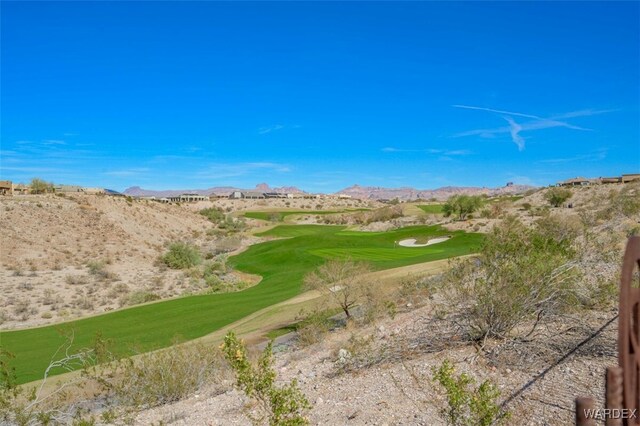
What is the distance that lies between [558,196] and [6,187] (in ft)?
283

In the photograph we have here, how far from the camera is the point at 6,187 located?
74438 mm

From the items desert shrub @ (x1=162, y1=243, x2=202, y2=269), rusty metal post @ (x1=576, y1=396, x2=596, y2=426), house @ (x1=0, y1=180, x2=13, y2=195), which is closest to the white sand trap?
desert shrub @ (x1=162, y1=243, x2=202, y2=269)

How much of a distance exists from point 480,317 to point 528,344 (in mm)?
1149

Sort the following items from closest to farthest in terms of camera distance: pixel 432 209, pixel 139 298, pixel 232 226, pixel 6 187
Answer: pixel 139 298, pixel 6 187, pixel 232 226, pixel 432 209

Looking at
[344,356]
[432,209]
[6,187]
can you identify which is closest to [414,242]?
[344,356]

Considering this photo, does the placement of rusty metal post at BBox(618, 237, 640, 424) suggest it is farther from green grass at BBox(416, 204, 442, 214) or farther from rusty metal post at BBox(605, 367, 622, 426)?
green grass at BBox(416, 204, 442, 214)

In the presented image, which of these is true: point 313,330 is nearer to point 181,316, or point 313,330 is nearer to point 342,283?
point 342,283

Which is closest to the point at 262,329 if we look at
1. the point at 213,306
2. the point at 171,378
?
the point at 213,306

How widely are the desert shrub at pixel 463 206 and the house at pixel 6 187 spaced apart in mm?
68330

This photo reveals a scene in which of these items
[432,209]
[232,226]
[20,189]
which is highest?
[20,189]

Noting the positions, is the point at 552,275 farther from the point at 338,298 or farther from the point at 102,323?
the point at 102,323

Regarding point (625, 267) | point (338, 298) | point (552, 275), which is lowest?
point (338, 298)

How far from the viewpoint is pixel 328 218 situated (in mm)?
101625

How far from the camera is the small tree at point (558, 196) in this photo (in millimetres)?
70812
